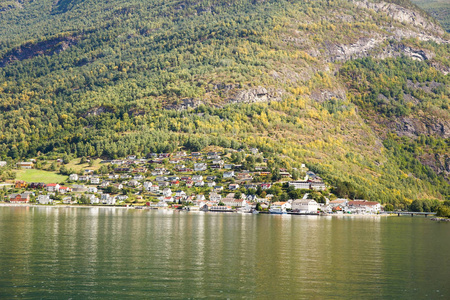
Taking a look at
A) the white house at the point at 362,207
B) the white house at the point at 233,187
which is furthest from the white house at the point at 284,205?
the white house at the point at 233,187

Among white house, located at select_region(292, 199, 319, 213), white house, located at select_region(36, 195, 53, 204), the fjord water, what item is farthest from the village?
the fjord water

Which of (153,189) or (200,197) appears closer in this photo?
(200,197)

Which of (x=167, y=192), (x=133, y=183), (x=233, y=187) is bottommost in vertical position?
(x=167, y=192)

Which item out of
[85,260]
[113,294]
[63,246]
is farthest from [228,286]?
[63,246]

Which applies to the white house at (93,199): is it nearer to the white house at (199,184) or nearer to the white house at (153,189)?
the white house at (153,189)

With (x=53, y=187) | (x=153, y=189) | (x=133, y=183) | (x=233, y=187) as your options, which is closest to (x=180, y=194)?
(x=153, y=189)

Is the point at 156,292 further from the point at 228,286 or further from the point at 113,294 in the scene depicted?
the point at 228,286

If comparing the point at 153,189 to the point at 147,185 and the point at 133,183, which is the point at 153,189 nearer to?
Answer: the point at 147,185
